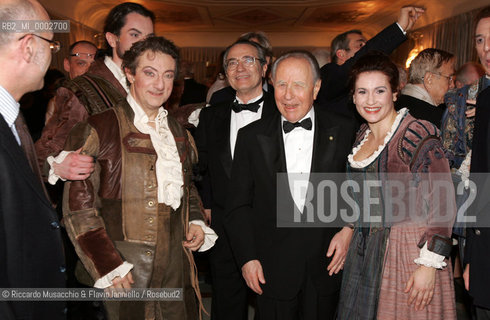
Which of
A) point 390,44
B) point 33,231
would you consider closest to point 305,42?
point 390,44

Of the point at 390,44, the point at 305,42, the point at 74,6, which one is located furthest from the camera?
the point at 305,42

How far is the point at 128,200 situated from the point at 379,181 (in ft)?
4.32

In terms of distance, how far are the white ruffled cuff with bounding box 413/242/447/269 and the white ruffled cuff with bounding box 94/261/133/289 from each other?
142 centimetres

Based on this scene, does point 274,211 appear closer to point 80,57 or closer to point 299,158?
point 299,158

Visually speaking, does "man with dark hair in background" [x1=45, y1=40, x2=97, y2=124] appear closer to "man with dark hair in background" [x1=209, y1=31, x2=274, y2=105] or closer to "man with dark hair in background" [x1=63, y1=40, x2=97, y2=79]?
"man with dark hair in background" [x1=63, y1=40, x2=97, y2=79]

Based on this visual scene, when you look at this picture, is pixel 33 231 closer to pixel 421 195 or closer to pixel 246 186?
pixel 246 186

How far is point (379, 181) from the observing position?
2121 millimetres

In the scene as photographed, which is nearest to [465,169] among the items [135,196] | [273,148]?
[273,148]

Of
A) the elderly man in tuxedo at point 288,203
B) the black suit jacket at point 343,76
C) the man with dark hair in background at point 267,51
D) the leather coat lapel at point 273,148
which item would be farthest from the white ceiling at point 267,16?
the leather coat lapel at point 273,148

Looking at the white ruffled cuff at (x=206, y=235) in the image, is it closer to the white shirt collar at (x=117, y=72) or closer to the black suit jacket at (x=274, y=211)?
the black suit jacket at (x=274, y=211)

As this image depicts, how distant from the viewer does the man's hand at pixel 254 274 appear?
2.24m

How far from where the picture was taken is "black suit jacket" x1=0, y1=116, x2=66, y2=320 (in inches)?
53.2

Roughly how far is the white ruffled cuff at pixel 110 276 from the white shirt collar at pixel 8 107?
82cm

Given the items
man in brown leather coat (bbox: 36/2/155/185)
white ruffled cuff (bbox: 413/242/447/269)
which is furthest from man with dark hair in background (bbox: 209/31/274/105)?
white ruffled cuff (bbox: 413/242/447/269)
